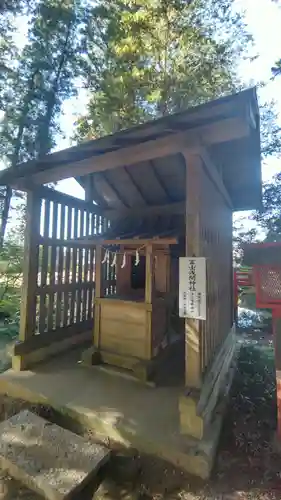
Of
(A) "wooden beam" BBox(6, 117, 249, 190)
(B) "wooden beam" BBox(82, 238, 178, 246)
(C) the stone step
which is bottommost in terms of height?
(C) the stone step

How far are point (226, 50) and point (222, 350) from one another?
34.6 feet

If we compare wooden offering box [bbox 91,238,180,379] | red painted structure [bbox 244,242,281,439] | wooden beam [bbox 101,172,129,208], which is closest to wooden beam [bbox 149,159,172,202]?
wooden beam [bbox 101,172,129,208]

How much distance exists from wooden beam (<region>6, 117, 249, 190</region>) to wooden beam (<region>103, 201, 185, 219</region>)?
7.09ft

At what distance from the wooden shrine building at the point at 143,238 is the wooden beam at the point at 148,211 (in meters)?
0.03

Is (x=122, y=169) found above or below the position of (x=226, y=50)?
→ below

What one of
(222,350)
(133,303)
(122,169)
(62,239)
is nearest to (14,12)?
(122,169)

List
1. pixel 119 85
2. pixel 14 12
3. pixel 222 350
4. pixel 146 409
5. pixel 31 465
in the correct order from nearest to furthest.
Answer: pixel 31 465 → pixel 146 409 → pixel 222 350 → pixel 14 12 → pixel 119 85

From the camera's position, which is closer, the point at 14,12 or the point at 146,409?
the point at 146,409

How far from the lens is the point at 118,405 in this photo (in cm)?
334

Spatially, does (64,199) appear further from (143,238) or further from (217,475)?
(217,475)

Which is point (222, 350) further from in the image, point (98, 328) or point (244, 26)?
point (244, 26)

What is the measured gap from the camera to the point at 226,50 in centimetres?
1007

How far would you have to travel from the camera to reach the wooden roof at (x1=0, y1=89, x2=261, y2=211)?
104 inches

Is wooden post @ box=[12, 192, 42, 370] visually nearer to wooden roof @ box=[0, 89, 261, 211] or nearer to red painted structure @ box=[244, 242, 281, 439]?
wooden roof @ box=[0, 89, 261, 211]
